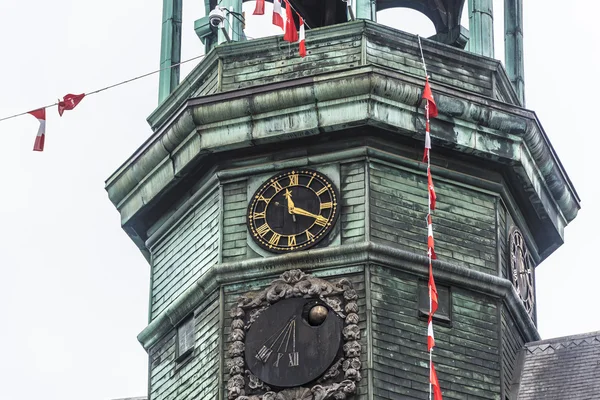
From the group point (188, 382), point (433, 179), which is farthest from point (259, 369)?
point (433, 179)

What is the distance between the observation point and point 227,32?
47594mm

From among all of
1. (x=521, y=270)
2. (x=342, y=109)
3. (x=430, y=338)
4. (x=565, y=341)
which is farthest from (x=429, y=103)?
(x=565, y=341)

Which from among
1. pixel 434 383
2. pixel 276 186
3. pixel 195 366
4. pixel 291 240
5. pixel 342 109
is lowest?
pixel 434 383

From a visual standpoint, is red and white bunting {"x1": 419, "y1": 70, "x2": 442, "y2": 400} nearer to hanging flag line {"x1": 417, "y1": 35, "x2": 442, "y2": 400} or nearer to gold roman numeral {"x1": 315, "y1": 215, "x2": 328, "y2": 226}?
hanging flag line {"x1": 417, "y1": 35, "x2": 442, "y2": 400}

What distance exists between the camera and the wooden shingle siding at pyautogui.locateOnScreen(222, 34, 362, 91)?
153 feet

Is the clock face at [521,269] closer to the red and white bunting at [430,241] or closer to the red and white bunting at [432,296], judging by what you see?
the red and white bunting at [430,241]

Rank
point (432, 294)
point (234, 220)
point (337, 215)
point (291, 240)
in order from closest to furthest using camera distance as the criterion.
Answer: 1. point (432, 294)
2. point (337, 215)
3. point (291, 240)
4. point (234, 220)

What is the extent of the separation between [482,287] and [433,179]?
2076 mm

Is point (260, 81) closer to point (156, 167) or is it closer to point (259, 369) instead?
point (156, 167)

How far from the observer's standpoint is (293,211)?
4559 centimetres

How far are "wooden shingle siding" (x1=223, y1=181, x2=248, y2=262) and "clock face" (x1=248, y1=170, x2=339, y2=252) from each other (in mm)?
185

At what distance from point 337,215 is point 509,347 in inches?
149

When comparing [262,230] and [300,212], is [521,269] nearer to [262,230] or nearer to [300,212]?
[300,212]

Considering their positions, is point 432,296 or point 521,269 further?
point 521,269
